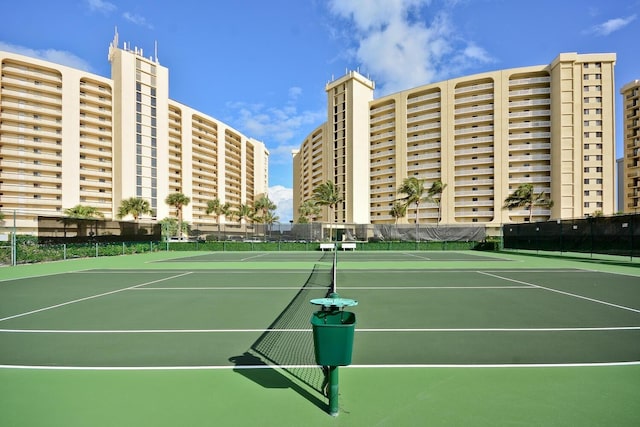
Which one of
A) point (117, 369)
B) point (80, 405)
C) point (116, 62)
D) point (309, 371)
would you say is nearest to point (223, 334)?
point (117, 369)

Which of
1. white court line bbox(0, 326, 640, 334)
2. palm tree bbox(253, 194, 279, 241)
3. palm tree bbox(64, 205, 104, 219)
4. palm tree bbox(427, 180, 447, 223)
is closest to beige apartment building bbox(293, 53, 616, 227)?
palm tree bbox(427, 180, 447, 223)

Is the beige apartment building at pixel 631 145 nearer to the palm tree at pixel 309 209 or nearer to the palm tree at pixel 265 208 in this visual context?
the palm tree at pixel 309 209

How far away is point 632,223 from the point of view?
2267 cm

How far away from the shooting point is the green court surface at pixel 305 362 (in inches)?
145

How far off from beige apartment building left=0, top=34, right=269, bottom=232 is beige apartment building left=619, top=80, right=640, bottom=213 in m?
115

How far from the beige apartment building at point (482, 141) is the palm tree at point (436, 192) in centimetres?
126

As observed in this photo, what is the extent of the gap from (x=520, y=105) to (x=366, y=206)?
3927 centimetres

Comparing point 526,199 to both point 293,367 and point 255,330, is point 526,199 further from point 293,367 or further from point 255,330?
point 293,367

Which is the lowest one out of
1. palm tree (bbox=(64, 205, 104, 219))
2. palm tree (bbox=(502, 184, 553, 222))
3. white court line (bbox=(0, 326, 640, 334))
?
white court line (bbox=(0, 326, 640, 334))

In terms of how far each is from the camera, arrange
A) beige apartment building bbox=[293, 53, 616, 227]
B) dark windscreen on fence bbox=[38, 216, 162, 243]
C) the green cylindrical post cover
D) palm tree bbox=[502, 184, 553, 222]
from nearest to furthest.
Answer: the green cylindrical post cover < dark windscreen on fence bbox=[38, 216, 162, 243] < palm tree bbox=[502, 184, 553, 222] < beige apartment building bbox=[293, 53, 616, 227]

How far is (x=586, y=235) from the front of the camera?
27.1 meters

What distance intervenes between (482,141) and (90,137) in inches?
3331

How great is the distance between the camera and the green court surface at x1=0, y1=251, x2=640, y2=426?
368cm

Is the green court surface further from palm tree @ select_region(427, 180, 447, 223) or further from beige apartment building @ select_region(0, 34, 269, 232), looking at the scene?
beige apartment building @ select_region(0, 34, 269, 232)
